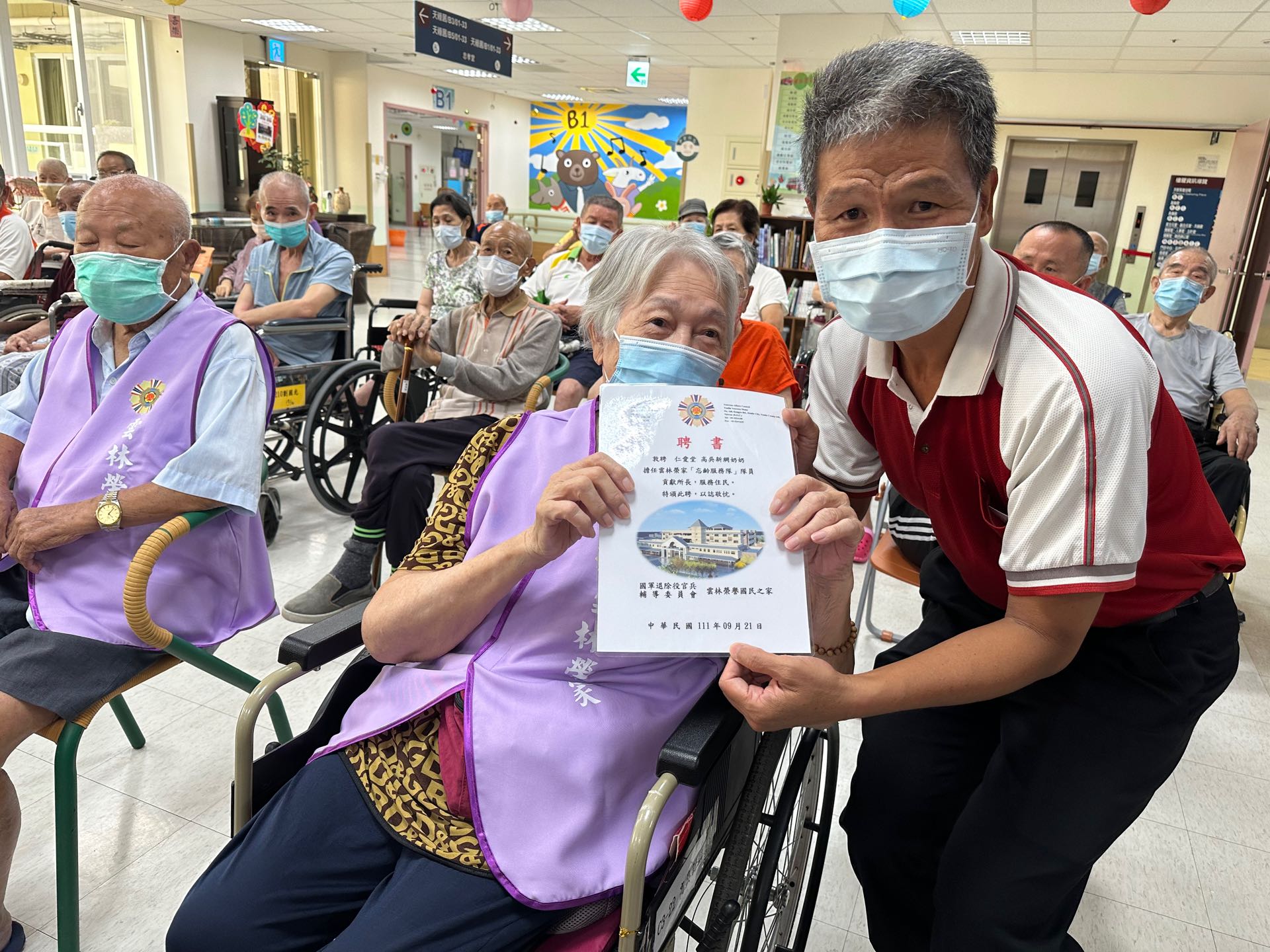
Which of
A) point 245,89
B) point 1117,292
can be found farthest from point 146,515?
point 245,89

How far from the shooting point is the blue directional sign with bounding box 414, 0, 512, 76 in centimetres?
793

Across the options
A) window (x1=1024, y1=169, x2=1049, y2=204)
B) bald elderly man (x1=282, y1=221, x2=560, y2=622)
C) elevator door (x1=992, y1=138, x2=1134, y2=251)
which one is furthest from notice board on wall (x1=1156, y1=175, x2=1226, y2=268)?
bald elderly man (x1=282, y1=221, x2=560, y2=622)

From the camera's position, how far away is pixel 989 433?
102 centimetres

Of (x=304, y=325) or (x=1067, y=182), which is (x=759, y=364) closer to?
(x=304, y=325)

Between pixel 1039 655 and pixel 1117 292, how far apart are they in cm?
512

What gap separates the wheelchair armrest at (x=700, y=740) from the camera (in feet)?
3.24

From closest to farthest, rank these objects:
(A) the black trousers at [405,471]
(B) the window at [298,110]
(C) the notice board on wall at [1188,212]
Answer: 1. (A) the black trousers at [405,471]
2. (C) the notice board on wall at [1188,212]
3. (B) the window at [298,110]

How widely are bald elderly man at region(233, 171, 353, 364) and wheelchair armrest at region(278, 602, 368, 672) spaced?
270cm

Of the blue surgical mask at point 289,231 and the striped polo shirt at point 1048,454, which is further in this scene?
the blue surgical mask at point 289,231

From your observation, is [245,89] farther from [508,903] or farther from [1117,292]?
[508,903]

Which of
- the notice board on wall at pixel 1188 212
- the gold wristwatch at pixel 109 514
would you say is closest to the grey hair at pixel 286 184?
the gold wristwatch at pixel 109 514

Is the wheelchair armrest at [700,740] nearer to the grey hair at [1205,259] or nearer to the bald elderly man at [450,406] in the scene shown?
the bald elderly man at [450,406]

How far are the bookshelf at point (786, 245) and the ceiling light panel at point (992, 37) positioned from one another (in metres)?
3.14

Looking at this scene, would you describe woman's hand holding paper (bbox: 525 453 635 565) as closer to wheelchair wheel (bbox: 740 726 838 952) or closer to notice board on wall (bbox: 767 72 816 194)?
wheelchair wheel (bbox: 740 726 838 952)
